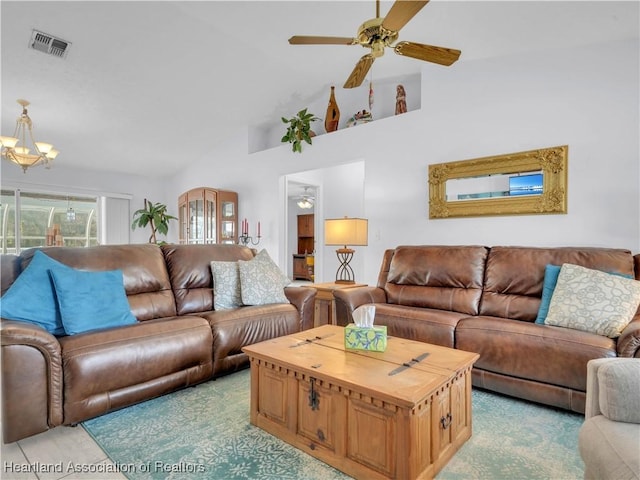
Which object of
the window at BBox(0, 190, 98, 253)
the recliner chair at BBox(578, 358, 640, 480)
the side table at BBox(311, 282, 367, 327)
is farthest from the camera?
the window at BBox(0, 190, 98, 253)

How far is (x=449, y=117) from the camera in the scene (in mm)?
3582

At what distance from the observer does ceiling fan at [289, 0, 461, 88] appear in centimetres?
178

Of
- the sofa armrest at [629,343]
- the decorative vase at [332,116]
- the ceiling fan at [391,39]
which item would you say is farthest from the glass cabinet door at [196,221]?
the sofa armrest at [629,343]

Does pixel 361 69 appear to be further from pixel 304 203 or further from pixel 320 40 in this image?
pixel 304 203

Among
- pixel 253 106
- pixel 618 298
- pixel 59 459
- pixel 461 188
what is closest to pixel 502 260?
pixel 618 298

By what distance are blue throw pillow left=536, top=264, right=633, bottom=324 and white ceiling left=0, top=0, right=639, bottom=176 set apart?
1.82 metres

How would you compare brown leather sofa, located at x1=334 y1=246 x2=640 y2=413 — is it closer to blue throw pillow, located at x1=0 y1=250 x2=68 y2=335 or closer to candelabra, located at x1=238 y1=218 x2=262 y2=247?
blue throw pillow, located at x1=0 y1=250 x2=68 y2=335

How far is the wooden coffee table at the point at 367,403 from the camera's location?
130 cm

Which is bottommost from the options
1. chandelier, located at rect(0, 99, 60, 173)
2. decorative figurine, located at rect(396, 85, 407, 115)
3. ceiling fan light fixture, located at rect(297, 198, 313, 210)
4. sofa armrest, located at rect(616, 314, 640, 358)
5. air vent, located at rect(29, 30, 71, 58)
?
sofa armrest, located at rect(616, 314, 640, 358)

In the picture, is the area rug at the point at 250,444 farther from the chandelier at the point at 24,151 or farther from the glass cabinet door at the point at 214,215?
the glass cabinet door at the point at 214,215

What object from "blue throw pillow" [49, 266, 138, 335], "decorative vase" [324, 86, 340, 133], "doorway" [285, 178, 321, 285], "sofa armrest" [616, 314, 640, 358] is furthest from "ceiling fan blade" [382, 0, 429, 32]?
"doorway" [285, 178, 321, 285]

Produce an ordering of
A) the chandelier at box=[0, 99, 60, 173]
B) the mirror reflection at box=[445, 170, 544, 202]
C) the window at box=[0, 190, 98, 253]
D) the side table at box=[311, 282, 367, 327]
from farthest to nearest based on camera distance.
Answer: the window at box=[0, 190, 98, 253], the chandelier at box=[0, 99, 60, 173], the side table at box=[311, 282, 367, 327], the mirror reflection at box=[445, 170, 544, 202]

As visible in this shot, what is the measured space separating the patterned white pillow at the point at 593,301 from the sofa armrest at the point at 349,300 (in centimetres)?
126

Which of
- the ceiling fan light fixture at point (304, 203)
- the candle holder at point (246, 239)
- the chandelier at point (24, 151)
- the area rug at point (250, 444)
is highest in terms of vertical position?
the chandelier at point (24, 151)
